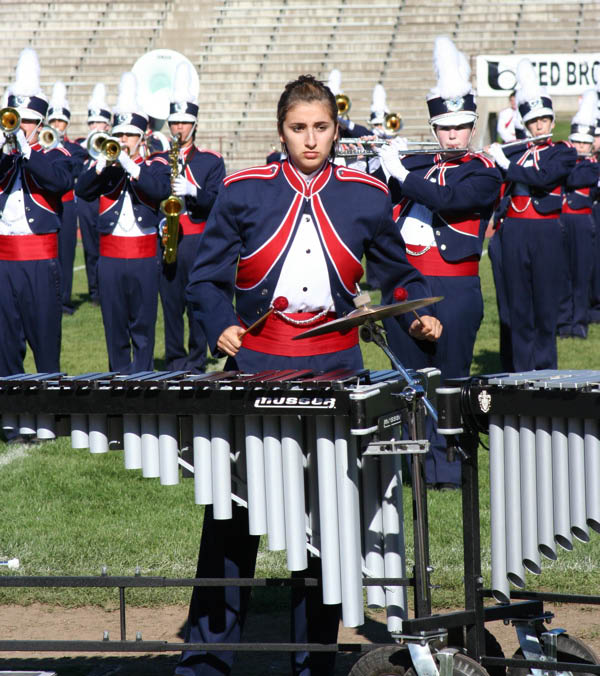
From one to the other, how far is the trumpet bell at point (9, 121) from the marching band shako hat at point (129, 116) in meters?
1.41

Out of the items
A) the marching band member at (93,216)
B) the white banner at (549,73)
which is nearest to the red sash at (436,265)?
the marching band member at (93,216)

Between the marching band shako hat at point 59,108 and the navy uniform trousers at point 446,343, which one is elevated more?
the marching band shako hat at point 59,108

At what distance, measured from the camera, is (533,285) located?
8789 millimetres

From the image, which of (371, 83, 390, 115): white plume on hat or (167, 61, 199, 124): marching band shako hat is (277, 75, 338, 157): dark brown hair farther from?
(371, 83, 390, 115): white plume on hat

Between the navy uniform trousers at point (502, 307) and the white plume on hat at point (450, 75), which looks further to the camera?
the navy uniform trousers at point (502, 307)

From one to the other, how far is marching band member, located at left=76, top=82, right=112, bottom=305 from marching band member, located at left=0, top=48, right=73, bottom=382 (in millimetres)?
5501

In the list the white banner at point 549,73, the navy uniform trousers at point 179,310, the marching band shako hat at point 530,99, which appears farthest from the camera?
the white banner at point 549,73

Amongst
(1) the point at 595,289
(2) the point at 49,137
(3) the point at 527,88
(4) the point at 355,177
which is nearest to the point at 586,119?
(1) the point at 595,289

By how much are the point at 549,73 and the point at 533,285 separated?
13979 millimetres

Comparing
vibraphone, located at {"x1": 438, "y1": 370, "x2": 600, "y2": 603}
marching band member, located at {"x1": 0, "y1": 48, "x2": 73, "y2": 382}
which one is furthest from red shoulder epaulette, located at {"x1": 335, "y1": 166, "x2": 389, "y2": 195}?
marching band member, located at {"x1": 0, "y1": 48, "x2": 73, "y2": 382}

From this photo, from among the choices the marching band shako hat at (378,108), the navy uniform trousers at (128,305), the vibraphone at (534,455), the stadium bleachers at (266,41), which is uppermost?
the stadium bleachers at (266,41)

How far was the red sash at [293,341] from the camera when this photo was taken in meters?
3.83

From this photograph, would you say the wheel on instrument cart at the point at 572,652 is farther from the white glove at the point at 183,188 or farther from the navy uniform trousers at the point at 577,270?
the navy uniform trousers at the point at 577,270

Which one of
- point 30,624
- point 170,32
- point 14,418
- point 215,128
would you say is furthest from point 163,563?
point 170,32
